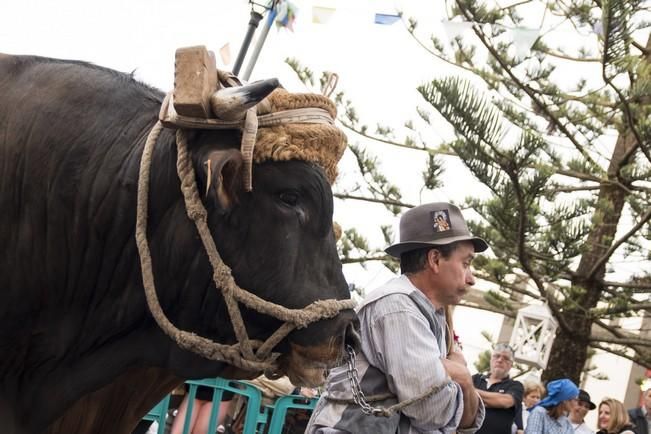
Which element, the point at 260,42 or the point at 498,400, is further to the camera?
the point at 260,42

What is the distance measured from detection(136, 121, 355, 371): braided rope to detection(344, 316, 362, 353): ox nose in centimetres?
8

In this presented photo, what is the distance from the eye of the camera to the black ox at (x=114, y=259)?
2641 mm

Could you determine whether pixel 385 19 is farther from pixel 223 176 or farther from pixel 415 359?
pixel 223 176

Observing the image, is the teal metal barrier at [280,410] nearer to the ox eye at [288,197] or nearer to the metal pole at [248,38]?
the metal pole at [248,38]

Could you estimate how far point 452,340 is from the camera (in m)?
4.43

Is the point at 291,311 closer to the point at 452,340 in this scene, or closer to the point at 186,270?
the point at 186,270

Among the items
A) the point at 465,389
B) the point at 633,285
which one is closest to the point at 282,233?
the point at 465,389

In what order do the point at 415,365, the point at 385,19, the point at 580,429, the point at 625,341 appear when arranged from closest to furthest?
the point at 415,365
the point at 385,19
the point at 580,429
the point at 625,341

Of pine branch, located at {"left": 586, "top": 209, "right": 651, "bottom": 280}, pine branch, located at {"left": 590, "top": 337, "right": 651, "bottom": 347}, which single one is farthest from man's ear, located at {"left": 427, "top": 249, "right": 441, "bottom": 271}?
pine branch, located at {"left": 590, "top": 337, "right": 651, "bottom": 347}

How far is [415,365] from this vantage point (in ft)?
12.3

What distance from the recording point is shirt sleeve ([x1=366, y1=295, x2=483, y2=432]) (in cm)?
373

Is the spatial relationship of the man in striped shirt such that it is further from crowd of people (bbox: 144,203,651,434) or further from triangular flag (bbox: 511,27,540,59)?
triangular flag (bbox: 511,27,540,59)

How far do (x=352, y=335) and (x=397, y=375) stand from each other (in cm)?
110

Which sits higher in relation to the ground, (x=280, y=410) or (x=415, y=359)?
(x=415, y=359)
